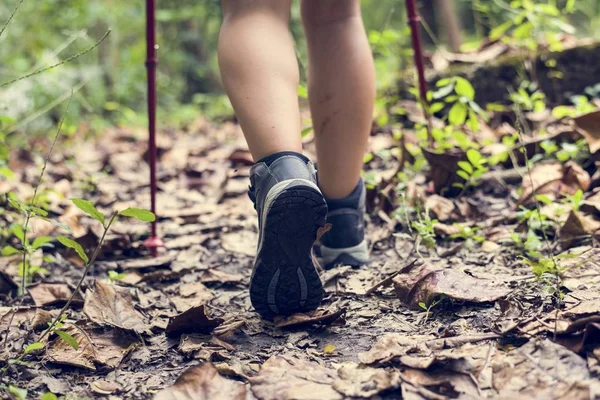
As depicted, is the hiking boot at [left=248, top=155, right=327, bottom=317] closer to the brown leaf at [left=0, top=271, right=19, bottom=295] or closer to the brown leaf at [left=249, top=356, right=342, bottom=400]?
the brown leaf at [left=249, top=356, right=342, bottom=400]

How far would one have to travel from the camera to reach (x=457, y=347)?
3.69 feet

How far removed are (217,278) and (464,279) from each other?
69 centimetres

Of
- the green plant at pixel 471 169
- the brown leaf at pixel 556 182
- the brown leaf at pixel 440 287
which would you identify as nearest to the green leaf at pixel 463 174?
the green plant at pixel 471 169

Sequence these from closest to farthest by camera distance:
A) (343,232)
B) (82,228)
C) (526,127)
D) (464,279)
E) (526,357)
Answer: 1. (526,357)
2. (464,279)
3. (343,232)
4. (82,228)
5. (526,127)

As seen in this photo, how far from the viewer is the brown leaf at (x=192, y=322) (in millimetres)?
1307

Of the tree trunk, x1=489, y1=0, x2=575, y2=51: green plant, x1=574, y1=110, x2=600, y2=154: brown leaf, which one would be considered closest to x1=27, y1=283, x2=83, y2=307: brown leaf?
x1=574, y1=110, x2=600, y2=154: brown leaf

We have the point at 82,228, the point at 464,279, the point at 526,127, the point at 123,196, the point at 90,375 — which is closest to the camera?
the point at 90,375

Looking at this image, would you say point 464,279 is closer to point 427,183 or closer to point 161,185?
point 427,183

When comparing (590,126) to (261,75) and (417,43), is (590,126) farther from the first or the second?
(261,75)

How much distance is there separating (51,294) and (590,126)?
169 centimetres

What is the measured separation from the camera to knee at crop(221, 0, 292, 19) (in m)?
1.34

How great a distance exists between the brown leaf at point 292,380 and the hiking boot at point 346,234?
58 cm

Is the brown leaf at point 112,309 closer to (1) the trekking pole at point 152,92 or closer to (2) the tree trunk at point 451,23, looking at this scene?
(1) the trekking pole at point 152,92

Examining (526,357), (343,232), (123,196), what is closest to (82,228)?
(123,196)
